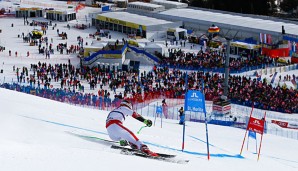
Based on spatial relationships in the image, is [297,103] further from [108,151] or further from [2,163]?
[2,163]

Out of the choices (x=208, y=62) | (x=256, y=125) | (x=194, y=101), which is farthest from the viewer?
(x=208, y=62)

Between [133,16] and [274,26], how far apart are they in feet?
48.8

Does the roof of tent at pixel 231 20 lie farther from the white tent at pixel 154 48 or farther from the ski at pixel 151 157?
the ski at pixel 151 157

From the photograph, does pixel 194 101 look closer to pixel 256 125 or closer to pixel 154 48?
pixel 256 125

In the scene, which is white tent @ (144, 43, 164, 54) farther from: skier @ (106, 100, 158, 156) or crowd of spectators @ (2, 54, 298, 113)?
skier @ (106, 100, 158, 156)

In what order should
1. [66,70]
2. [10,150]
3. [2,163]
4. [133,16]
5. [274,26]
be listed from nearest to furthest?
[2,163], [10,150], [66,70], [274,26], [133,16]

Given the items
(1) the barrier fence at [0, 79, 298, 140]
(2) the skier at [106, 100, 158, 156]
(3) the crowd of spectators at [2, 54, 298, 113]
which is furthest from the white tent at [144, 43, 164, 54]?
(2) the skier at [106, 100, 158, 156]

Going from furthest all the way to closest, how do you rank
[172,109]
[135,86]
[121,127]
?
1. [135,86]
2. [172,109]
3. [121,127]

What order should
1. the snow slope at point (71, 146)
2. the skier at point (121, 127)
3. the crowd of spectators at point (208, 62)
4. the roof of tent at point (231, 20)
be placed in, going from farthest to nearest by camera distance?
the roof of tent at point (231, 20) → the crowd of spectators at point (208, 62) → the skier at point (121, 127) → the snow slope at point (71, 146)

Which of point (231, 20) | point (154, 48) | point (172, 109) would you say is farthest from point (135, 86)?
point (231, 20)

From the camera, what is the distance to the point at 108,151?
10.0 metres

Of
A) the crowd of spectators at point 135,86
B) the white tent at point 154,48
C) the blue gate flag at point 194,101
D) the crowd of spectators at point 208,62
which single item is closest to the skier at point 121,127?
the blue gate flag at point 194,101

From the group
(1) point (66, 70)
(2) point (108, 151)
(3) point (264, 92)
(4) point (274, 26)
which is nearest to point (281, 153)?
(2) point (108, 151)

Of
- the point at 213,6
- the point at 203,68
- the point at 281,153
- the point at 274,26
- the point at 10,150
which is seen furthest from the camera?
the point at 213,6
